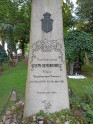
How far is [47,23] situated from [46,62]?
0.85 m

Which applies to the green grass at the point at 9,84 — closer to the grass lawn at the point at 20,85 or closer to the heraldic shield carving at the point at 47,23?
the grass lawn at the point at 20,85

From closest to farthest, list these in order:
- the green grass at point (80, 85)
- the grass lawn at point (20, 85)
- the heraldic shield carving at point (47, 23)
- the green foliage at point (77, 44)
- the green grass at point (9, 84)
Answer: the heraldic shield carving at point (47, 23) < the green grass at point (80, 85) < the grass lawn at point (20, 85) < the green grass at point (9, 84) < the green foliage at point (77, 44)

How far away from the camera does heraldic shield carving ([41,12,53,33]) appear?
2.59 m

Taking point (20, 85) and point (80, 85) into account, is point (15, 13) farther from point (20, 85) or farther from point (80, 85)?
point (80, 85)

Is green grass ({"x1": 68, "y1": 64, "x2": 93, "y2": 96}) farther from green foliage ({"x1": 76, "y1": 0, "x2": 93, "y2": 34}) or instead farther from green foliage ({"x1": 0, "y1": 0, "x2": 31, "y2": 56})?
green foliage ({"x1": 0, "y1": 0, "x2": 31, "y2": 56})

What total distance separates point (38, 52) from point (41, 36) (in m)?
0.36

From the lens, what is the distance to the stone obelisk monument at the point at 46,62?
103 inches

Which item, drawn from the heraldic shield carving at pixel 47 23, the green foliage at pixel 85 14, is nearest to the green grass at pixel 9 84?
the heraldic shield carving at pixel 47 23

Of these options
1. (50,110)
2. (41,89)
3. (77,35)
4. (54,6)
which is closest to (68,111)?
(50,110)

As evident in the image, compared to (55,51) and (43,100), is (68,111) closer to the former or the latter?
(43,100)

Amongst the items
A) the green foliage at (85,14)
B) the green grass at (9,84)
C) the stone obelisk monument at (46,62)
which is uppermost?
the green foliage at (85,14)

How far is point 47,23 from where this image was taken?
8.48ft

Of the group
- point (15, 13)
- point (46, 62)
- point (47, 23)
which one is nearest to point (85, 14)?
point (15, 13)

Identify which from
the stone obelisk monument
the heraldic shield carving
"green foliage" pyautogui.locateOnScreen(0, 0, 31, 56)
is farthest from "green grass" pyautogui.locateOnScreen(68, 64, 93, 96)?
"green foliage" pyautogui.locateOnScreen(0, 0, 31, 56)
